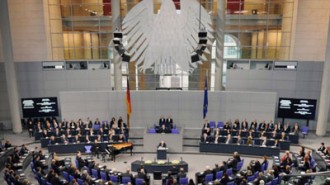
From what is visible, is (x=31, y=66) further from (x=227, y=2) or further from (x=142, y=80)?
(x=227, y=2)

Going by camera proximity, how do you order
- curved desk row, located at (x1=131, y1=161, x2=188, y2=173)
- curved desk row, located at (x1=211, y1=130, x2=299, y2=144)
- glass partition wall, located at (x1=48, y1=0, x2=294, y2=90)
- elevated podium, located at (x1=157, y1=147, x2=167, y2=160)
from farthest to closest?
glass partition wall, located at (x1=48, y1=0, x2=294, y2=90) < curved desk row, located at (x1=211, y1=130, x2=299, y2=144) < elevated podium, located at (x1=157, y1=147, x2=167, y2=160) < curved desk row, located at (x1=131, y1=161, x2=188, y2=173)

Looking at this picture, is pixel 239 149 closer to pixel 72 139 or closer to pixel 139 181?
pixel 139 181

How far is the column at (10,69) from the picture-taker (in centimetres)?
2041

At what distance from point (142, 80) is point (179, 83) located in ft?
9.90

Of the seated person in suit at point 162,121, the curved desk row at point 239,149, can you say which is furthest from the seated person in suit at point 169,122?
the curved desk row at point 239,149

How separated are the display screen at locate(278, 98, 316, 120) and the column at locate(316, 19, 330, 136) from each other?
0.52m

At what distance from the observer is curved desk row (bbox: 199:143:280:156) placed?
57.8 ft

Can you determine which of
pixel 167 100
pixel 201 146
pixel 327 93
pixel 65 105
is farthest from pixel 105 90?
pixel 327 93

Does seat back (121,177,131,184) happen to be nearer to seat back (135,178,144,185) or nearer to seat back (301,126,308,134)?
seat back (135,178,144,185)

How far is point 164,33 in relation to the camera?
68.5ft

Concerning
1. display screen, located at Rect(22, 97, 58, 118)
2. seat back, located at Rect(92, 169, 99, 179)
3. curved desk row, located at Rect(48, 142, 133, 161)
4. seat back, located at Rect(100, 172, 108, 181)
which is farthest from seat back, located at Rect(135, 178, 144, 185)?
display screen, located at Rect(22, 97, 58, 118)

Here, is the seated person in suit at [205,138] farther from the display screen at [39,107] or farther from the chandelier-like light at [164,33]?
the display screen at [39,107]

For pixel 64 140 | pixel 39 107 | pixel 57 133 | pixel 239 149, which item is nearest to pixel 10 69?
pixel 39 107

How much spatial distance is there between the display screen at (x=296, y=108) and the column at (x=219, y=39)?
4.32m
